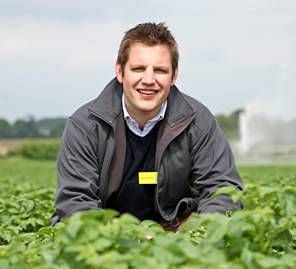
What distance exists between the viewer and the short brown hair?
5023mm

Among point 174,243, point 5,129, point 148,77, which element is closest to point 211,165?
point 148,77

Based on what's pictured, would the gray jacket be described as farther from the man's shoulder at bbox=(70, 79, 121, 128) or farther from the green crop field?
the green crop field

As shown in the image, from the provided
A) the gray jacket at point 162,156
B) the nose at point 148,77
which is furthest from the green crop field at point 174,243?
the gray jacket at point 162,156

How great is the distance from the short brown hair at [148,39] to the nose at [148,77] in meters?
0.16

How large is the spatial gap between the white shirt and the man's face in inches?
6.1

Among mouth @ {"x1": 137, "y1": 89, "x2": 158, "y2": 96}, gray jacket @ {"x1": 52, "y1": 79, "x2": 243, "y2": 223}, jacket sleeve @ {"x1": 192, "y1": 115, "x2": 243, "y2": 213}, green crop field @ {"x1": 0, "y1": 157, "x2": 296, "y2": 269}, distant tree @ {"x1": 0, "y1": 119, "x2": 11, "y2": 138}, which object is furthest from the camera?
distant tree @ {"x1": 0, "y1": 119, "x2": 11, "y2": 138}

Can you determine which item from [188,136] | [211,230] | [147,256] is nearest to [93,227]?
[147,256]

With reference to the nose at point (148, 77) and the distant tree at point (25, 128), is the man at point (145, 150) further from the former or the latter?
the distant tree at point (25, 128)

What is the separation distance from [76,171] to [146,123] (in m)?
0.54

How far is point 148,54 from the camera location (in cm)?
497

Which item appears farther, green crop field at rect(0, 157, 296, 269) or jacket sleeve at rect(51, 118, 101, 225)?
jacket sleeve at rect(51, 118, 101, 225)

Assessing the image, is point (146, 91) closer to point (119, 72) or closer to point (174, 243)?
point (119, 72)

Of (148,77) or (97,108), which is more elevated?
(148,77)

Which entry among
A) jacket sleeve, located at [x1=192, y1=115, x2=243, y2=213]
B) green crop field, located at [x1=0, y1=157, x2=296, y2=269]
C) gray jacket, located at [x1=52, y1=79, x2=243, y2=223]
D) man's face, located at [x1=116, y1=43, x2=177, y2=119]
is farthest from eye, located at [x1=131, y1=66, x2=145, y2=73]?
green crop field, located at [x1=0, y1=157, x2=296, y2=269]
